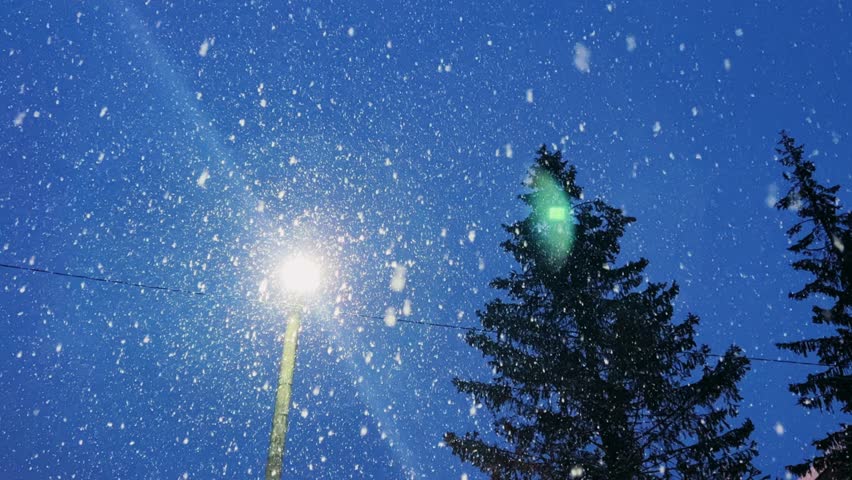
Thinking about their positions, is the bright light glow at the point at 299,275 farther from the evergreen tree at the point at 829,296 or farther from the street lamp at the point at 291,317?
the evergreen tree at the point at 829,296

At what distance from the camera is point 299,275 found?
6.15 meters

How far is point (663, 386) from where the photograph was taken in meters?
9.87

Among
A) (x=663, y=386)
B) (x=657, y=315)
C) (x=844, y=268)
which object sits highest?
(x=844, y=268)

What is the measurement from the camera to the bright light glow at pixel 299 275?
6.14m

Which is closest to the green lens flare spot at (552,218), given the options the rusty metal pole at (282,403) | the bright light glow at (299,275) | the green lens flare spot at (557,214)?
the green lens flare spot at (557,214)

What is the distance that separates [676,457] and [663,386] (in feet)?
4.09

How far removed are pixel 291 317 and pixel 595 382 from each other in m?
6.28

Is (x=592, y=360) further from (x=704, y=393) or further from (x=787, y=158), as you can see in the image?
(x=787, y=158)

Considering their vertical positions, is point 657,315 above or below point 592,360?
above

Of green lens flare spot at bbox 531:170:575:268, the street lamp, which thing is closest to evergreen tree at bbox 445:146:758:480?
green lens flare spot at bbox 531:170:575:268

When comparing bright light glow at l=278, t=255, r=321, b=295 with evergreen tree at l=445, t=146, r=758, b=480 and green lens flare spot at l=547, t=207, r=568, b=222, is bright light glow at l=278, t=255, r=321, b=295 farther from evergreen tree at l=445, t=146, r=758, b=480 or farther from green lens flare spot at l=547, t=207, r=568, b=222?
green lens flare spot at l=547, t=207, r=568, b=222

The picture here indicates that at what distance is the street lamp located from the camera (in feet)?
16.6

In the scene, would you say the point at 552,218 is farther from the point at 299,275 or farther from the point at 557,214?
the point at 299,275

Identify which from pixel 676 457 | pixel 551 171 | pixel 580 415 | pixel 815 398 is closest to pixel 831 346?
pixel 815 398
